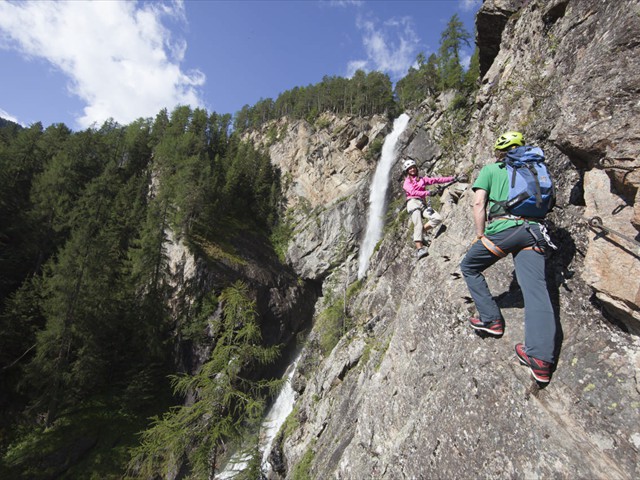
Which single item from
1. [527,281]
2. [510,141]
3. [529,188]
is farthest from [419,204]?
[527,281]

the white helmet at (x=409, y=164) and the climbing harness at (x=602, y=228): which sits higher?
the white helmet at (x=409, y=164)

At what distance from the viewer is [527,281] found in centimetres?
389

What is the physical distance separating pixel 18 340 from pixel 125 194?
1873 cm

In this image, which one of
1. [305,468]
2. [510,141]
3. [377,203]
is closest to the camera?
[510,141]

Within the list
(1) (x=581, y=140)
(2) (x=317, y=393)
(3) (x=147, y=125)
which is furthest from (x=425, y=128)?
(3) (x=147, y=125)

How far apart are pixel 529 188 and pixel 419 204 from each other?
4.03 m

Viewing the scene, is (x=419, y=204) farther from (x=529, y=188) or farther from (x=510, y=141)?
(x=529, y=188)

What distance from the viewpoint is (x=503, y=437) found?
12.3ft

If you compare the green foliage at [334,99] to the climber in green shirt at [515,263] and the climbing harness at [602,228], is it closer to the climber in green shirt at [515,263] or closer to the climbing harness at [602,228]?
the climber in green shirt at [515,263]

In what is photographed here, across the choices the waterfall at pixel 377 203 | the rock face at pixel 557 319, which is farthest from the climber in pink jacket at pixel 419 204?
the waterfall at pixel 377 203

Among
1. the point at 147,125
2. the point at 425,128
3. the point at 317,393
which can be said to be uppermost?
the point at 147,125

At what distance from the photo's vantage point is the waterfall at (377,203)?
35.7 meters

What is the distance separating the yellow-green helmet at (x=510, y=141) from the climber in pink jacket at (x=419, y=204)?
323 centimetres

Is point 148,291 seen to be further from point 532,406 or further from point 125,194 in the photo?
point 532,406
